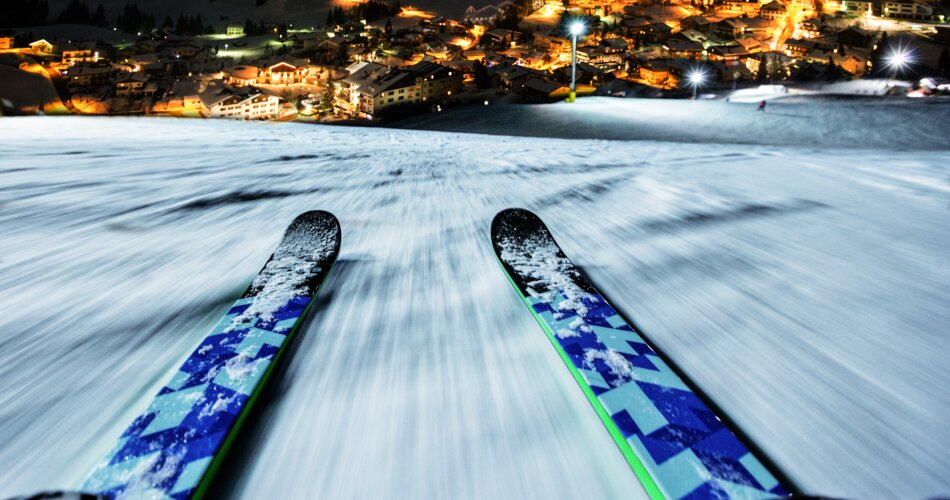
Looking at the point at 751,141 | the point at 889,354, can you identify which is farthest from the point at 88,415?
the point at 751,141

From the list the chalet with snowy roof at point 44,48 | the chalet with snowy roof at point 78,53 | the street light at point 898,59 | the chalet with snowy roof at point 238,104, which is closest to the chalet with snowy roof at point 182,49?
the chalet with snowy roof at point 78,53

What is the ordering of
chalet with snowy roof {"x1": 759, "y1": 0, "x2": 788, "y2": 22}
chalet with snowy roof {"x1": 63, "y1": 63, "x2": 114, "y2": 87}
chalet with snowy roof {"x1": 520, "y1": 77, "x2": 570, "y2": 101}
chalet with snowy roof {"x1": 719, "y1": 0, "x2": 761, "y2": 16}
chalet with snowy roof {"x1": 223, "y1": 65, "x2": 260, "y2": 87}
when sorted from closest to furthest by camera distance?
chalet with snowy roof {"x1": 520, "y1": 77, "x2": 570, "y2": 101}
chalet with snowy roof {"x1": 63, "y1": 63, "x2": 114, "y2": 87}
chalet with snowy roof {"x1": 223, "y1": 65, "x2": 260, "y2": 87}
chalet with snowy roof {"x1": 759, "y1": 0, "x2": 788, "y2": 22}
chalet with snowy roof {"x1": 719, "y1": 0, "x2": 761, "y2": 16}

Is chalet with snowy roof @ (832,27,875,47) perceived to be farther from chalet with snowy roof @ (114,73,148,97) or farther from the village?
chalet with snowy roof @ (114,73,148,97)

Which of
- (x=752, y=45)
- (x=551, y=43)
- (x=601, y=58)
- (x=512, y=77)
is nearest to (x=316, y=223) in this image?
(x=512, y=77)

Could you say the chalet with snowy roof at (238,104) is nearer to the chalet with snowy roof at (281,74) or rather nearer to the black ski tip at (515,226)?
the chalet with snowy roof at (281,74)

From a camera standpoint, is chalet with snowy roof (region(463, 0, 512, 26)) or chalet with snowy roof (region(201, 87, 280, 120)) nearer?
chalet with snowy roof (region(201, 87, 280, 120))

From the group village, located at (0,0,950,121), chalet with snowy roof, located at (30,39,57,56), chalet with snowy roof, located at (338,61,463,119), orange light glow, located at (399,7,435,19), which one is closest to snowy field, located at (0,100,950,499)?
village, located at (0,0,950,121)
